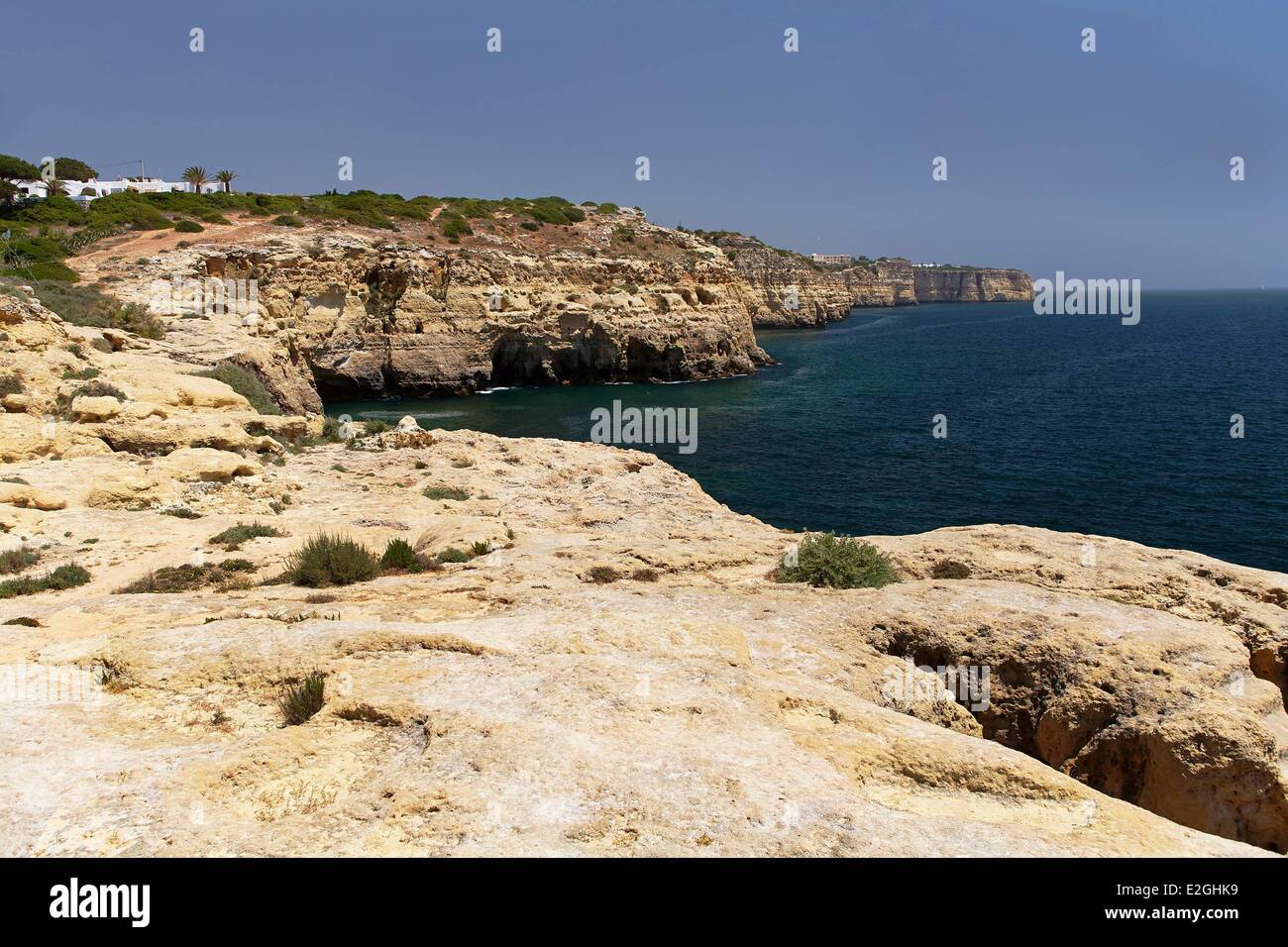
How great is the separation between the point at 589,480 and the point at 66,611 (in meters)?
12.4

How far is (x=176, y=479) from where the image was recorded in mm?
15102

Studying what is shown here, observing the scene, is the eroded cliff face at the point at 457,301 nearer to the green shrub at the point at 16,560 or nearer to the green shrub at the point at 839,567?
the green shrub at the point at 16,560

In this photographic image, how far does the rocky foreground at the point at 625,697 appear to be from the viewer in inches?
184

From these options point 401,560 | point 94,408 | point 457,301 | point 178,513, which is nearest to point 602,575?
point 401,560

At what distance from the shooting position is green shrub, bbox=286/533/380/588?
999 centimetres

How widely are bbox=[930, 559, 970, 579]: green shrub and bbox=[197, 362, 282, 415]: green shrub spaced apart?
834 inches

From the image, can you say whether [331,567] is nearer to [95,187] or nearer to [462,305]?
[462,305]

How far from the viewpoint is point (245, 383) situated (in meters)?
25.8

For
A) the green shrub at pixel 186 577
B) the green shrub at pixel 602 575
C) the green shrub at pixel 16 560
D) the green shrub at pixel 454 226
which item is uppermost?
the green shrub at pixel 454 226

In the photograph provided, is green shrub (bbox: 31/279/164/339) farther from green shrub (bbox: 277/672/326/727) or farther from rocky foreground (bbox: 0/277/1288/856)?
green shrub (bbox: 277/672/326/727)

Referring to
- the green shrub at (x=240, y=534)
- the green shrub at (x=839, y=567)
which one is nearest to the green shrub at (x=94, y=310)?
the green shrub at (x=240, y=534)

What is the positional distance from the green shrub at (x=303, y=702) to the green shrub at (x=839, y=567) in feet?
19.7

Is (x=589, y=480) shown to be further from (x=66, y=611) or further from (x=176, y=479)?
(x=66, y=611)
